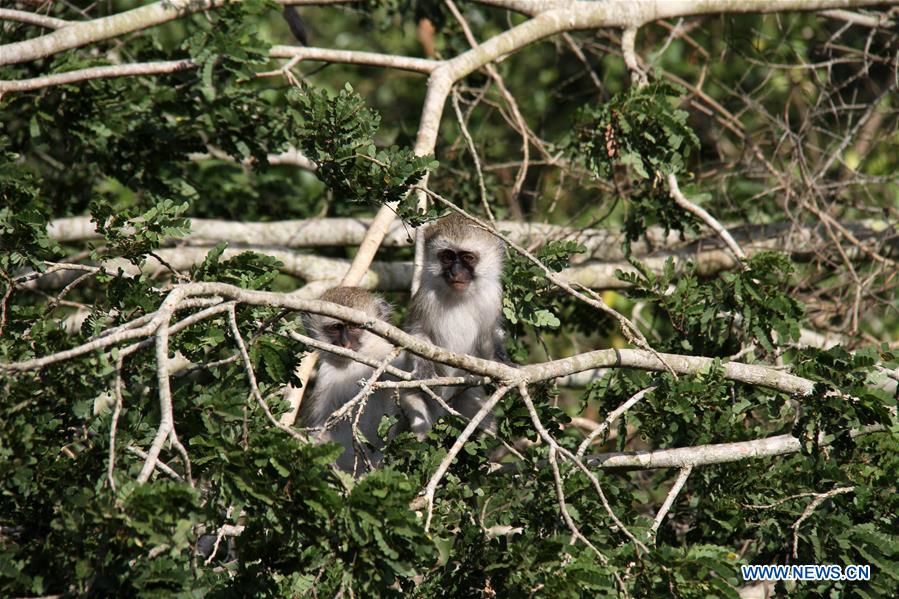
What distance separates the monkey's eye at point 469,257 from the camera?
5.48 m

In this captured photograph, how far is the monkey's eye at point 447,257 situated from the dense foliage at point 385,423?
53 cm

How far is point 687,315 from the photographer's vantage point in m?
4.57

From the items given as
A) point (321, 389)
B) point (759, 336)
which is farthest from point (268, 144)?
point (759, 336)

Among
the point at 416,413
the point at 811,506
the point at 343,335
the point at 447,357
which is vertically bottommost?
the point at 416,413

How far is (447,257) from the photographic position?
5.54 meters

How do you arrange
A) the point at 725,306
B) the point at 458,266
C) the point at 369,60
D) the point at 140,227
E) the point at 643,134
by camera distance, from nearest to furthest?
the point at 140,227 < the point at 725,306 < the point at 643,134 < the point at 458,266 < the point at 369,60

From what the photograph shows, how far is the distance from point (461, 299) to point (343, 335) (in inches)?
29.3

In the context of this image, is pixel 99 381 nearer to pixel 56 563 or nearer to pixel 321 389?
pixel 56 563

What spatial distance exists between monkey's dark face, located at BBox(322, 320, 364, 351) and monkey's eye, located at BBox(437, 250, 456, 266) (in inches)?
25.3

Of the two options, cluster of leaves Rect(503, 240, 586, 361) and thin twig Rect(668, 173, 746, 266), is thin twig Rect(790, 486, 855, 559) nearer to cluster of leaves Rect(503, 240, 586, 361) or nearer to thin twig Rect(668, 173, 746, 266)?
cluster of leaves Rect(503, 240, 586, 361)

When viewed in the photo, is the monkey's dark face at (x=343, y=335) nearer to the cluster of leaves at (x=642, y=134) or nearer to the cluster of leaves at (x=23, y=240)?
the cluster of leaves at (x=642, y=134)

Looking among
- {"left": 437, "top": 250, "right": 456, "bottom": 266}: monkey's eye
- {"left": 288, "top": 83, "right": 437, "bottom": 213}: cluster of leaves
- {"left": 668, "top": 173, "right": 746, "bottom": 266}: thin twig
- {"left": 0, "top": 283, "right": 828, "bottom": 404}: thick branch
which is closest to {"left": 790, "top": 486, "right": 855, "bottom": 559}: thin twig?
{"left": 0, "top": 283, "right": 828, "bottom": 404}: thick branch

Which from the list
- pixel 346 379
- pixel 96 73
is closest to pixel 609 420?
pixel 346 379

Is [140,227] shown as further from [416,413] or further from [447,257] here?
[447,257]
